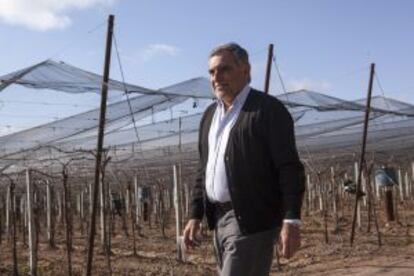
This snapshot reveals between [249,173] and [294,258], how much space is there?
7.44 metres

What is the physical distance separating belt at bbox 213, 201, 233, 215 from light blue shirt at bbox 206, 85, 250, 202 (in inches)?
0.8

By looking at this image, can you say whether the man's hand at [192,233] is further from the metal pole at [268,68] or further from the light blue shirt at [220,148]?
the metal pole at [268,68]

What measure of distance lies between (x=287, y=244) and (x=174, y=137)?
13127 mm

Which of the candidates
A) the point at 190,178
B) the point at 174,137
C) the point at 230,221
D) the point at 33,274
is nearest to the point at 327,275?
the point at 33,274

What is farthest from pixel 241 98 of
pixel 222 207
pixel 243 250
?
pixel 243 250

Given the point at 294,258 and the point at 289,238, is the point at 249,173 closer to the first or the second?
the point at 289,238

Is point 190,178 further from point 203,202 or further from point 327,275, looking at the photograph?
point 203,202

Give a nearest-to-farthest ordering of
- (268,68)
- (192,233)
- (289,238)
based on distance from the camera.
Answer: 1. (289,238)
2. (192,233)
3. (268,68)

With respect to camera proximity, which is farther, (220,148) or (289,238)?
(220,148)

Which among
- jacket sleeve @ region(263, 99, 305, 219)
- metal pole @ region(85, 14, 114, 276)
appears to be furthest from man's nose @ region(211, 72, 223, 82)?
metal pole @ region(85, 14, 114, 276)

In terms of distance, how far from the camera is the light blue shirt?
3.21 m

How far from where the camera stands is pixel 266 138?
311 centimetres

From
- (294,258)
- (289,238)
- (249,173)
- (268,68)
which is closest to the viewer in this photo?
(289,238)

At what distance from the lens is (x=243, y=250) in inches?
123
